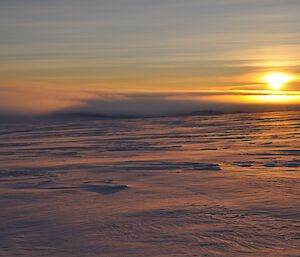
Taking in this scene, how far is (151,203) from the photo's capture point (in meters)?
7.29

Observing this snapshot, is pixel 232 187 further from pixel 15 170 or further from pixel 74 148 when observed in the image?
pixel 74 148

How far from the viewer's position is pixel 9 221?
6.39m

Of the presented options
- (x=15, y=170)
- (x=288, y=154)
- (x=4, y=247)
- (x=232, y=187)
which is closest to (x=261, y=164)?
(x=288, y=154)

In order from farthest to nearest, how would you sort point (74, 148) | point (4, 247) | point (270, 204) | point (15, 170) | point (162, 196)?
point (74, 148) → point (15, 170) → point (162, 196) → point (270, 204) → point (4, 247)

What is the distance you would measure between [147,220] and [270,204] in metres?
1.78

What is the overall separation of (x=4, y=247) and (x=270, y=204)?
3.52 meters

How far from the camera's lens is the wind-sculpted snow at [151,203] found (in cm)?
540

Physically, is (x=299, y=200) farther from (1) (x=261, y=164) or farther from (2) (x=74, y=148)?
(2) (x=74, y=148)

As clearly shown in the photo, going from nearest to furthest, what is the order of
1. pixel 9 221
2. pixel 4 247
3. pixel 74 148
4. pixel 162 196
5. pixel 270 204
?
pixel 4 247 < pixel 9 221 < pixel 270 204 < pixel 162 196 < pixel 74 148

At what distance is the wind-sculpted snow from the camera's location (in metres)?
5.40

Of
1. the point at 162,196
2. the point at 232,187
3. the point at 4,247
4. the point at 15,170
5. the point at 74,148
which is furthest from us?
the point at 74,148

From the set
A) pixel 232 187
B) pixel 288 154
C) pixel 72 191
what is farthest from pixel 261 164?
pixel 72 191

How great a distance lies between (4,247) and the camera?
5.38 m

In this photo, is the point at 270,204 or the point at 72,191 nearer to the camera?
the point at 270,204
